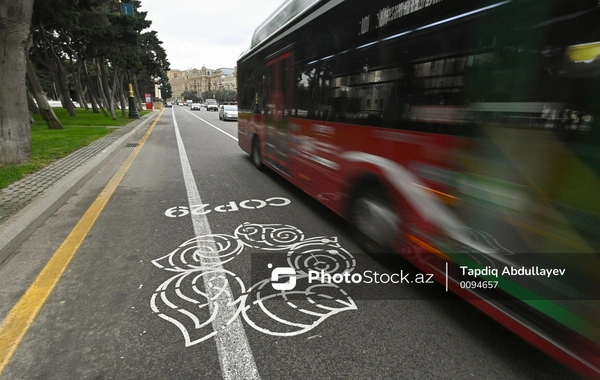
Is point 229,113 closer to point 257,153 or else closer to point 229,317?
point 257,153

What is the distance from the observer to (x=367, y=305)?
8.92 ft

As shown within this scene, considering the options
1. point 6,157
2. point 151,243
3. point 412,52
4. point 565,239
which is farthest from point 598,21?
point 6,157

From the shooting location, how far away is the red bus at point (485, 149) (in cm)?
166

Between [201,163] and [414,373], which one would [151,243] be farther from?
[201,163]

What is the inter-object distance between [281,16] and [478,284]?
5.78m

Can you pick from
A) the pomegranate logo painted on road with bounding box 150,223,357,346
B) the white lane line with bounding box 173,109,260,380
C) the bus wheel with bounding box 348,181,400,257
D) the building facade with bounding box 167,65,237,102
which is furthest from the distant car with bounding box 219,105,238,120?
the building facade with bounding box 167,65,237,102

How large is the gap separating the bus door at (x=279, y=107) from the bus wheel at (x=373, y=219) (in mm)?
2393

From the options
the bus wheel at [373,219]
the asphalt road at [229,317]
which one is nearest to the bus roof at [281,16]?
the bus wheel at [373,219]

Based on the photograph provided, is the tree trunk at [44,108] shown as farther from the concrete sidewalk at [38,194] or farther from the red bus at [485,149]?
the red bus at [485,149]

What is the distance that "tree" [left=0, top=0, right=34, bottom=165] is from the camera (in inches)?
265

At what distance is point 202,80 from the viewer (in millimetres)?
157375

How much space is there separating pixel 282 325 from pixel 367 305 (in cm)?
74

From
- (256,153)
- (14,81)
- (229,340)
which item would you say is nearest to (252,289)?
(229,340)

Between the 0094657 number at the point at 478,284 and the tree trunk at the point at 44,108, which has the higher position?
the tree trunk at the point at 44,108
